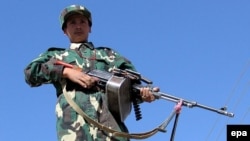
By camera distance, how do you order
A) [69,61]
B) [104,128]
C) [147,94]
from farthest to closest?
[69,61] < [147,94] < [104,128]

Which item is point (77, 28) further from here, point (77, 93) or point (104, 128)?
point (104, 128)

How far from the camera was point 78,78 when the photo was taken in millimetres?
4117

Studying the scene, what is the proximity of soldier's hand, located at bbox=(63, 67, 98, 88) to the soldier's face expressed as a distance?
0.41 metres

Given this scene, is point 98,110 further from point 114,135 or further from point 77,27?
point 77,27

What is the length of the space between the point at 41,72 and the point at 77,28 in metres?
0.50

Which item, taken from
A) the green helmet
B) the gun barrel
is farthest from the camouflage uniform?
the gun barrel

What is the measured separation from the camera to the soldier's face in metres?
4.47

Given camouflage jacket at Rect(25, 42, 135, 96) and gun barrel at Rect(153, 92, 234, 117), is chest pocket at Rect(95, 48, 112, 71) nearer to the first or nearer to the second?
camouflage jacket at Rect(25, 42, 135, 96)

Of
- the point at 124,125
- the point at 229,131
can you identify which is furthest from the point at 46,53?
the point at 229,131

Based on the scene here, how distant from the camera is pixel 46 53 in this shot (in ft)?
14.5

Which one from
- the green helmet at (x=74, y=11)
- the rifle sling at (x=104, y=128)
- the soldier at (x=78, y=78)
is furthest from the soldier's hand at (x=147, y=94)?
the green helmet at (x=74, y=11)

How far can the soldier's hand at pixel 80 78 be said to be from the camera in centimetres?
412

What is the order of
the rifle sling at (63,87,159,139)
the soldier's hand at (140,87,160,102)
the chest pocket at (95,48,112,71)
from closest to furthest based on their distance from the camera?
the rifle sling at (63,87,159,139) → the soldier's hand at (140,87,160,102) → the chest pocket at (95,48,112,71)

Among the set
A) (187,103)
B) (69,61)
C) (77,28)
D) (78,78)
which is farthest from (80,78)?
(187,103)
